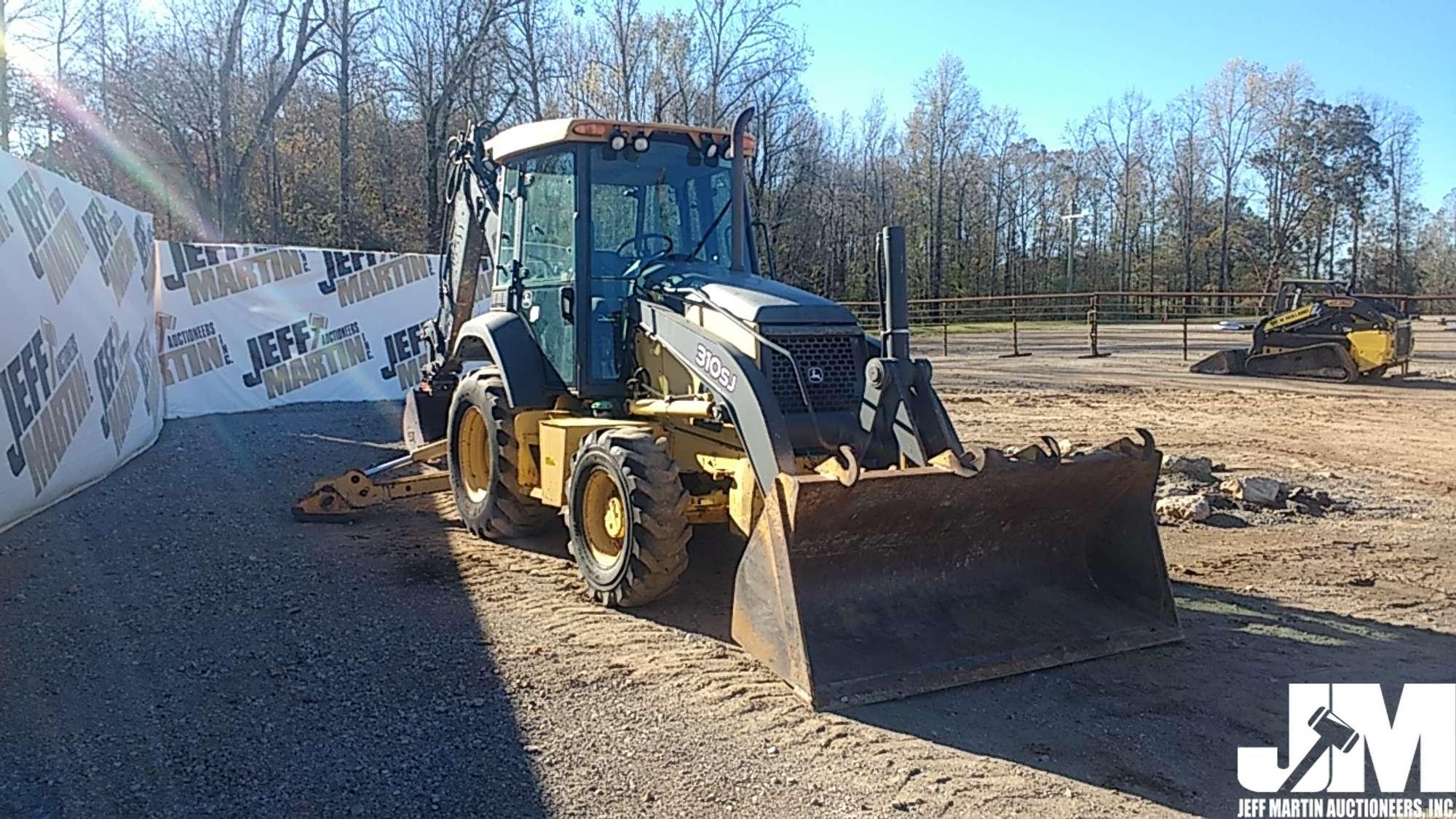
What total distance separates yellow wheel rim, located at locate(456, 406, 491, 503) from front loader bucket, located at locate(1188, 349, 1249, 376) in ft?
54.3

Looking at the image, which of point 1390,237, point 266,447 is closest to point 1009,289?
point 1390,237

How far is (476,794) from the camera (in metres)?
3.73

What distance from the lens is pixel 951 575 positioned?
516cm

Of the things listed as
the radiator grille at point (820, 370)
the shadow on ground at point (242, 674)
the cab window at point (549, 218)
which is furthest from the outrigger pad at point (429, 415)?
the radiator grille at point (820, 370)

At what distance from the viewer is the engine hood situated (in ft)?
18.5

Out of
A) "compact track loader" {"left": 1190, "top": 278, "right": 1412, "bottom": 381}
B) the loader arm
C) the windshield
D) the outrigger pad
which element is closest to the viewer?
the windshield

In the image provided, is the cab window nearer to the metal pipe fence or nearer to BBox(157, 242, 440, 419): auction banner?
BBox(157, 242, 440, 419): auction banner

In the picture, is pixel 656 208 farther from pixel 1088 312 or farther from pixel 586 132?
pixel 1088 312

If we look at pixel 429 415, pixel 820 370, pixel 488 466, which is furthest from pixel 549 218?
pixel 429 415

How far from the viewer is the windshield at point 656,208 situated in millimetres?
6691

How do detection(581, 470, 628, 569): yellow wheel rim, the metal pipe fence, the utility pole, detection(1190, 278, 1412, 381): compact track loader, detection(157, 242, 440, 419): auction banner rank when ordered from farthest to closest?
the utility pole
the metal pipe fence
detection(1190, 278, 1412, 381): compact track loader
detection(157, 242, 440, 419): auction banner
detection(581, 470, 628, 569): yellow wheel rim

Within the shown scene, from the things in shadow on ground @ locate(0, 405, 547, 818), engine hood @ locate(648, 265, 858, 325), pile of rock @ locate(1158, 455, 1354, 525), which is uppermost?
engine hood @ locate(648, 265, 858, 325)

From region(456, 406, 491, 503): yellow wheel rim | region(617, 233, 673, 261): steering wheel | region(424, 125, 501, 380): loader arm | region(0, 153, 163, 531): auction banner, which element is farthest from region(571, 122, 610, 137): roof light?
region(0, 153, 163, 531): auction banner

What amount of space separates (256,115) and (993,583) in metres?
31.9
